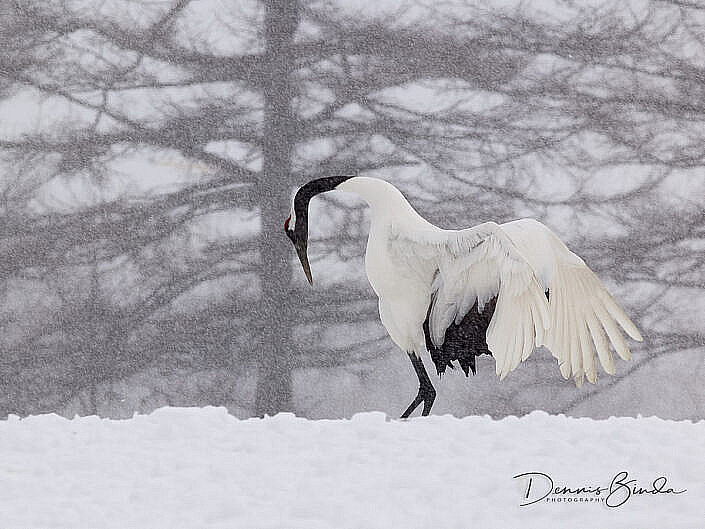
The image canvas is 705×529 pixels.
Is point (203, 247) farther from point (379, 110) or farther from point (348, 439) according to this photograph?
point (348, 439)

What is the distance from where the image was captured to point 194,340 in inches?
81.4

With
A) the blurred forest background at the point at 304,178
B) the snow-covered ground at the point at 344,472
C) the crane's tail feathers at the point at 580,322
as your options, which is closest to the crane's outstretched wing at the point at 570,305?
the crane's tail feathers at the point at 580,322

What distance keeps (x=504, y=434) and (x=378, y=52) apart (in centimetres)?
116

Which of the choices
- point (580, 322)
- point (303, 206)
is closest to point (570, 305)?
point (580, 322)

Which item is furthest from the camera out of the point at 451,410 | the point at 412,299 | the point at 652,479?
the point at 451,410

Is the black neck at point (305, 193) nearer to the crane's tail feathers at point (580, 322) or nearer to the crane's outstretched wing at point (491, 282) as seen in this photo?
the crane's outstretched wing at point (491, 282)

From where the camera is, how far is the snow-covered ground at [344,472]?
84 cm

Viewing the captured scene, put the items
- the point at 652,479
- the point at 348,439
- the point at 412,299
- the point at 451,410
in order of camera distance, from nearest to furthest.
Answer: the point at 652,479 < the point at 348,439 < the point at 412,299 < the point at 451,410

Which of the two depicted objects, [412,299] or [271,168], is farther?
[271,168]

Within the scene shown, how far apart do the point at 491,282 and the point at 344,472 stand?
394mm

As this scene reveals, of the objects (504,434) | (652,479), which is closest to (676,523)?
(652,479)

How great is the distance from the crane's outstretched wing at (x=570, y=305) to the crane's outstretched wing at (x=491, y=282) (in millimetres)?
70

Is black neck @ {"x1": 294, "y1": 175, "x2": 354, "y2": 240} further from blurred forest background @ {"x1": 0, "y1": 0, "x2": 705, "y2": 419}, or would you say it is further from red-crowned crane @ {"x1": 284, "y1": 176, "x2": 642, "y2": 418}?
blurred forest background @ {"x1": 0, "y1": 0, "x2": 705, "y2": 419}

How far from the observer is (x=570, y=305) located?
1.34 m
